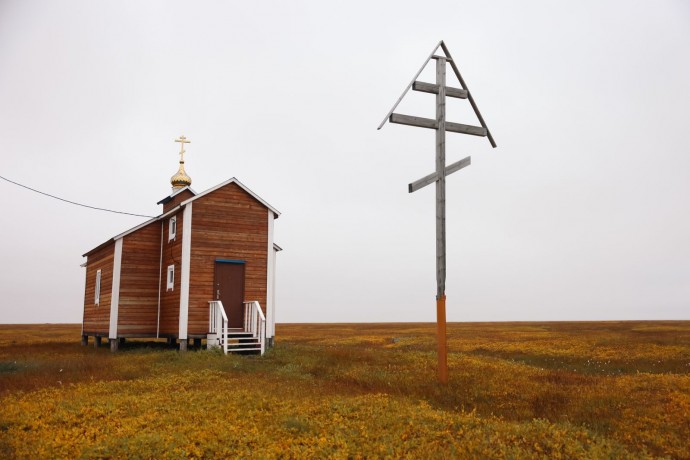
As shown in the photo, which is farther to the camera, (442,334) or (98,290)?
(98,290)

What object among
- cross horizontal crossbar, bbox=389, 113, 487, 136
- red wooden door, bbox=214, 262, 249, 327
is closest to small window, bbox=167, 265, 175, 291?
red wooden door, bbox=214, 262, 249, 327

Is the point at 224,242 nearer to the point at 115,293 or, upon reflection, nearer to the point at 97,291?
the point at 115,293

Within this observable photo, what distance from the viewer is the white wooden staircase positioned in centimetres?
2314

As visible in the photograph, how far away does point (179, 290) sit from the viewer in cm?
2433

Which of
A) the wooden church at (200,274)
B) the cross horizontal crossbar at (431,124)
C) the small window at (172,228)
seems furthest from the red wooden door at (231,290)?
the cross horizontal crossbar at (431,124)

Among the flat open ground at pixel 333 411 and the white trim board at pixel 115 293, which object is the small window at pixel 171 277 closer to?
the white trim board at pixel 115 293

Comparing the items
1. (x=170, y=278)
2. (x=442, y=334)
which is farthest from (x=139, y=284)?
(x=442, y=334)

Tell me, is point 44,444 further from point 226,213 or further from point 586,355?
point 586,355

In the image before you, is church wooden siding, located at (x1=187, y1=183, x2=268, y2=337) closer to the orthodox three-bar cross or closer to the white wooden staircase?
the white wooden staircase

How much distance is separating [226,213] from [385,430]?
56.5ft

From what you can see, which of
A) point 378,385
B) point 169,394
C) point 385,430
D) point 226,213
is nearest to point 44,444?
point 169,394

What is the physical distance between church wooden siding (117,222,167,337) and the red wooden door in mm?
4610

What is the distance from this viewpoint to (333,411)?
37.7 feet

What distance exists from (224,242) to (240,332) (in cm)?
427
